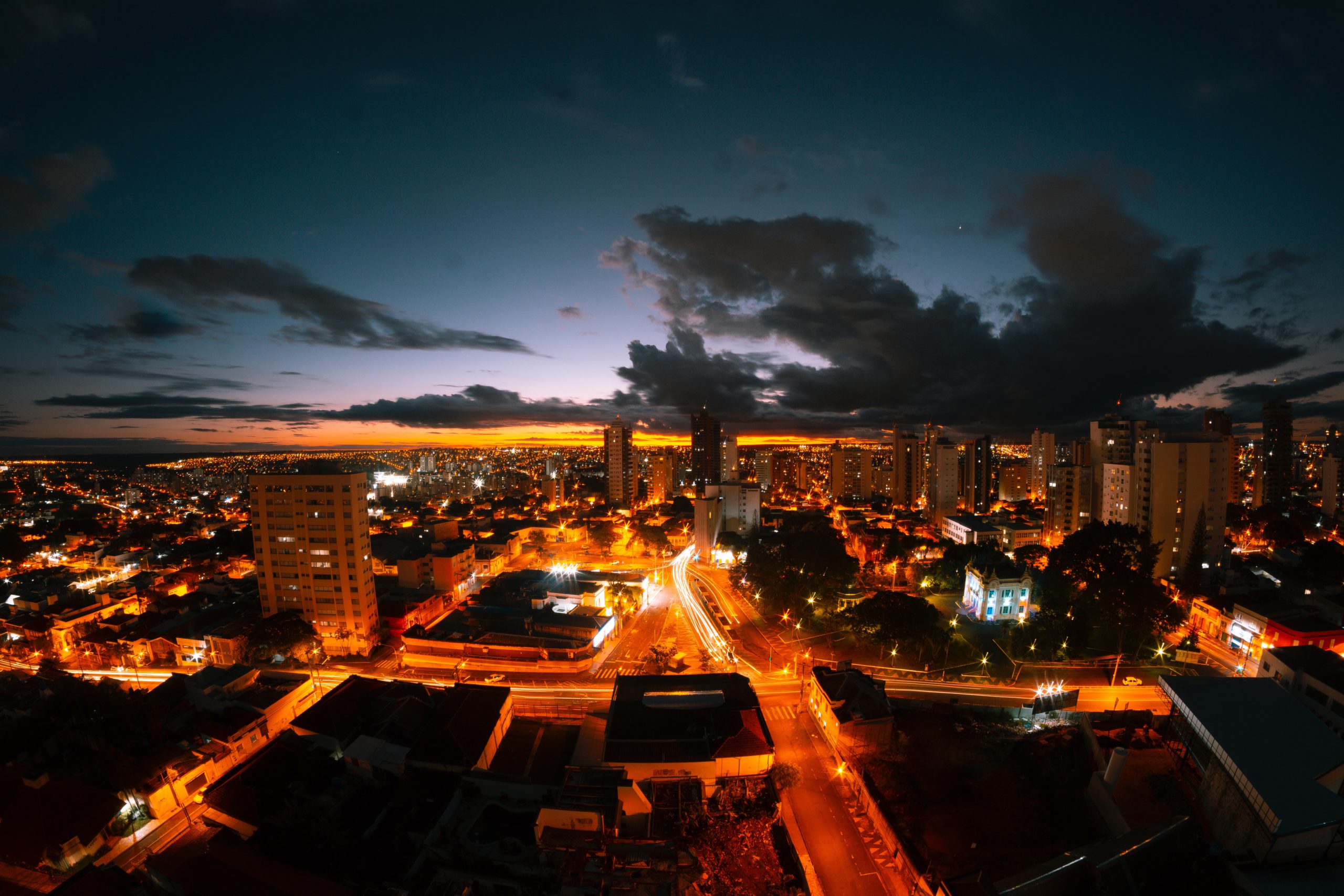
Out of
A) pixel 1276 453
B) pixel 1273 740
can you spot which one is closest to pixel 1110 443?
pixel 1276 453

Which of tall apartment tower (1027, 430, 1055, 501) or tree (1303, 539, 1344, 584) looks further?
tall apartment tower (1027, 430, 1055, 501)

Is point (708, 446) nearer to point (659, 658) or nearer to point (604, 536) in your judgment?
point (604, 536)

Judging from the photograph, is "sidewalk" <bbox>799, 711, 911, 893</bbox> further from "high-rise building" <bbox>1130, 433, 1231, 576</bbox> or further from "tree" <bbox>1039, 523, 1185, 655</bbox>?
"high-rise building" <bbox>1130, 433, 1231, 576</bbox>

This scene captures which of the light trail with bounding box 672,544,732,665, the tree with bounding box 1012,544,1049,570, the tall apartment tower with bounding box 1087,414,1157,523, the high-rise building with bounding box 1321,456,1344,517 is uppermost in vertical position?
the tall apartment tower with bounding box 1087,414,1157,523

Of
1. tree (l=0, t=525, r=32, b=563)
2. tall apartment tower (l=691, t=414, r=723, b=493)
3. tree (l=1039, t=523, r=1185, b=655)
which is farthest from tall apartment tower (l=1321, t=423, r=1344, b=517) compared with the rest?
tree (l=0, t=525, r=32, b=563)

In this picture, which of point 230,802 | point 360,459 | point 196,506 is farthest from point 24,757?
point 360,459

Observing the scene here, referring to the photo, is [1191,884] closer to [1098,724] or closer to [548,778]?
[1098,724]

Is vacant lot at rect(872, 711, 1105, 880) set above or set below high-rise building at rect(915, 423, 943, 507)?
below
